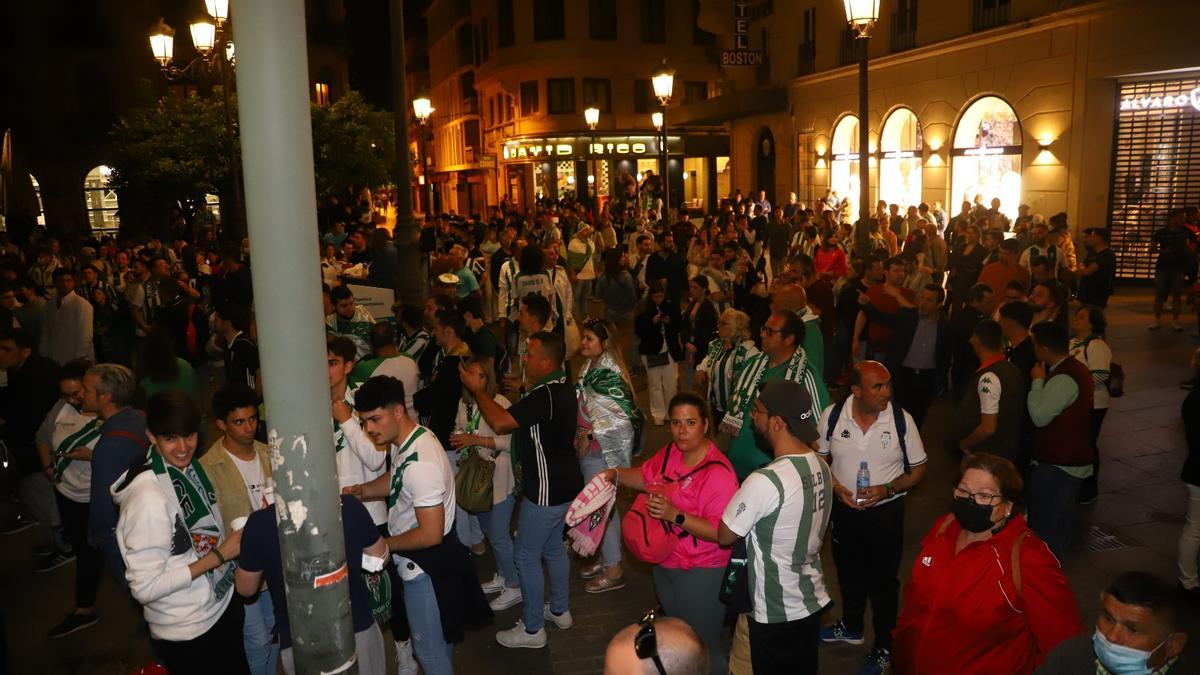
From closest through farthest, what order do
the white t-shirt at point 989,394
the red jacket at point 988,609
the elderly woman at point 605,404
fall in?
the red jacket at point 988,609
the white t-shirt at point 989,394
the elderly woman at point 605,404

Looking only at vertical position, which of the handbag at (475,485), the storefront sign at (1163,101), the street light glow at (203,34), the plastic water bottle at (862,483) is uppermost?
the street light glow at (203,34)

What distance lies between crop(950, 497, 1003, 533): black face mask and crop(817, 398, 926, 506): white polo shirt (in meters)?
1.40

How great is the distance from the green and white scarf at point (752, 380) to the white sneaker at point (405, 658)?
255cm

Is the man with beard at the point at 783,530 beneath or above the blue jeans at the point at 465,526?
above

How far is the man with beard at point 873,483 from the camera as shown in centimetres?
507

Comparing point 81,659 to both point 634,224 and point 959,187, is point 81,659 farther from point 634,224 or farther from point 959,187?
point 959,187

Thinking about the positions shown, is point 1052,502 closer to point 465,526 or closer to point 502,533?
point 502,533

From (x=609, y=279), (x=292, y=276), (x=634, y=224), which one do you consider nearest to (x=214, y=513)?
(x=292, y=276)

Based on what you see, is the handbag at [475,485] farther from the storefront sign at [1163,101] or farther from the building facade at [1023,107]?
the storefront sign at [1163,101]

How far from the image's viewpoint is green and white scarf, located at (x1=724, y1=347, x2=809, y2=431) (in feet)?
20.0

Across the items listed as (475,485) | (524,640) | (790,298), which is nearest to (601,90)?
(790,298)

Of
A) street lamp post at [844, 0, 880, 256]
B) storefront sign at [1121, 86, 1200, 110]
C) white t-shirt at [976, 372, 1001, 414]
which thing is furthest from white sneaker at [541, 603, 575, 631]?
storefront sign at [1121, 86, 1200, 110]

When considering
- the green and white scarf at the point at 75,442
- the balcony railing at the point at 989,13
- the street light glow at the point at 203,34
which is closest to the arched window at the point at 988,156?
the balcony railing at the point at 989,13

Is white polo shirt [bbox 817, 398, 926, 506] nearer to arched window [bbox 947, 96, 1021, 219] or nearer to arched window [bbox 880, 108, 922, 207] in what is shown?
arched window [bbox 947, 96, 1021, 219]
